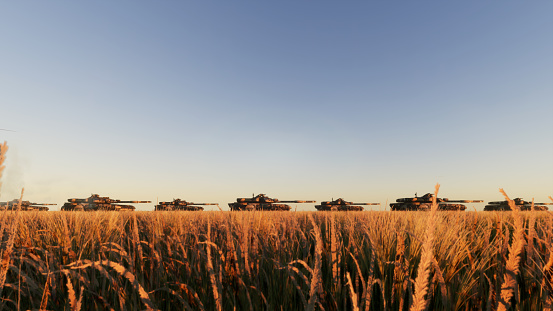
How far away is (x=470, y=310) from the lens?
1.99 meters

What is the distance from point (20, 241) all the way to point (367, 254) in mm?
3779

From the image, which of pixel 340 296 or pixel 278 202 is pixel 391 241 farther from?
pixel 278 202

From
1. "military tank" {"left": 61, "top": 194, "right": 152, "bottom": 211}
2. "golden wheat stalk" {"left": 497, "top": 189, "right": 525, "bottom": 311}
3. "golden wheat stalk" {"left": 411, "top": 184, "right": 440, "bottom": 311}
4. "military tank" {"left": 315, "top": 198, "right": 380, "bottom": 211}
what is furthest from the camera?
"military tank" {"left": 315, "top": 198, "right": 380, "bottom": 211}

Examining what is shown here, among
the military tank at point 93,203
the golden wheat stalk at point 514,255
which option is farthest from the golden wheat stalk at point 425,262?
the military tank at point 93,203

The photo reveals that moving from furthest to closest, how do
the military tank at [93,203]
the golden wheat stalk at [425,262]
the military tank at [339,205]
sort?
the military tank at [339,205] → the military tank at [93,203] → the golden wheat stalk at [425,262]

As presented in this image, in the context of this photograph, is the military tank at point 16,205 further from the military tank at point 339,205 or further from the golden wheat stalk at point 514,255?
the military tank at point 339,205

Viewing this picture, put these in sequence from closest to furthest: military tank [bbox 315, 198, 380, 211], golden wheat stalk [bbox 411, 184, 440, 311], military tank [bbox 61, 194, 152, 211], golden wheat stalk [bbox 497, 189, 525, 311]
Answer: golden wheat stalk [bbox 411, 184, 440, 311] < golden wheat stalk [bbox 497, 189, 525, 311] < military tank [bbox 61, 194, 152, 211] < military tank [bbox 315, 198, 380, 211]

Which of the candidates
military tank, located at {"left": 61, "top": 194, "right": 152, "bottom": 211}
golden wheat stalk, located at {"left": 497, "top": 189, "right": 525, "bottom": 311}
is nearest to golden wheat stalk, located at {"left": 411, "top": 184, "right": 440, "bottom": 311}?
golden wheat stalk, located at {"left": 497, "top": 189, "right": 525, "bottom": 311}

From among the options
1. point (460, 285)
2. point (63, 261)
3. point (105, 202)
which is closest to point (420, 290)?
point (460, 285)

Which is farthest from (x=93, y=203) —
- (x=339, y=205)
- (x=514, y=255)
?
(x=514, y=255)

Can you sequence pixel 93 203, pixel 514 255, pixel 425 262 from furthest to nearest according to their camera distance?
1. pixel 93 203
2. pixel 514 255
3. pixel 425 262

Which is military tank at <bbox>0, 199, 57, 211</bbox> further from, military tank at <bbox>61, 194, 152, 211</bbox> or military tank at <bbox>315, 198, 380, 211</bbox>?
military tank at <bbox>315, 198, 380, 211</bbox>

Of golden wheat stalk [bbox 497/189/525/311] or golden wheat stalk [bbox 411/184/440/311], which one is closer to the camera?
golden wheat stalk [bbox 411/184/440/311]

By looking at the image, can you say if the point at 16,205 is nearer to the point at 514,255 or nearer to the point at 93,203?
the point at 514,255
